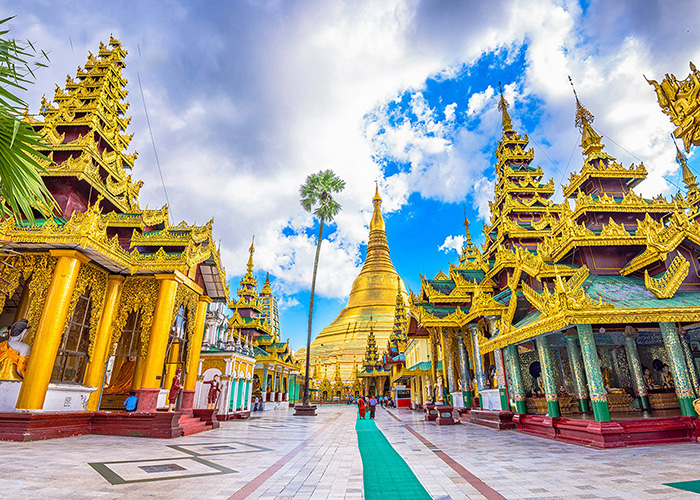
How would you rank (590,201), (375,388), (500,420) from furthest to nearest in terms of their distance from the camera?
(375,388) < (590,201) < (500,420)

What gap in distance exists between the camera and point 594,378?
30.5ft

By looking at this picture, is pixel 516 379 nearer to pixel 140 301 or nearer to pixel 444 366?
pixel 444 366

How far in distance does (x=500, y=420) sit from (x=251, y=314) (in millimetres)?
25416

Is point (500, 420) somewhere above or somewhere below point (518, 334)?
below

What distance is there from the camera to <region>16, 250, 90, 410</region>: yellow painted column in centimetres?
1012

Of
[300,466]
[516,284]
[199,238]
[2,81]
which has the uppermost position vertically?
[199,238]

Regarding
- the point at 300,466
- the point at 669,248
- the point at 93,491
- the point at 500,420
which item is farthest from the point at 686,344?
the point at 93,491

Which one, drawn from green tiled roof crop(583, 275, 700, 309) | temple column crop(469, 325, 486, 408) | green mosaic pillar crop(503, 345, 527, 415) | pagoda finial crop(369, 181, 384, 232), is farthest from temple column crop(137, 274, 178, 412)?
pagoda finial crop(369, 181, 384, 232)

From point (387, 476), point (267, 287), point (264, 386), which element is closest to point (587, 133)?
point (387, 476)

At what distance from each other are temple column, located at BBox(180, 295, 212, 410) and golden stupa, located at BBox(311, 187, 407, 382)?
1534 inches

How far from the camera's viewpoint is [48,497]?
450cm

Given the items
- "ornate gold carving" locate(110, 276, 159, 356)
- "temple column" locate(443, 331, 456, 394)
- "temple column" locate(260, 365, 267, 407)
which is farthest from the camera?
"temple column" locate(260, 365, 267, 407)

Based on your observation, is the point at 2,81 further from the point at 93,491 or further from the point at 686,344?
the point at 686,344

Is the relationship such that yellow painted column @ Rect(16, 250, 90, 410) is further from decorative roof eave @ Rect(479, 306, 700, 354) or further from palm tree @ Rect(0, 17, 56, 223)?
decorative roof eave @ Rect(479, 306, 700, 354)
